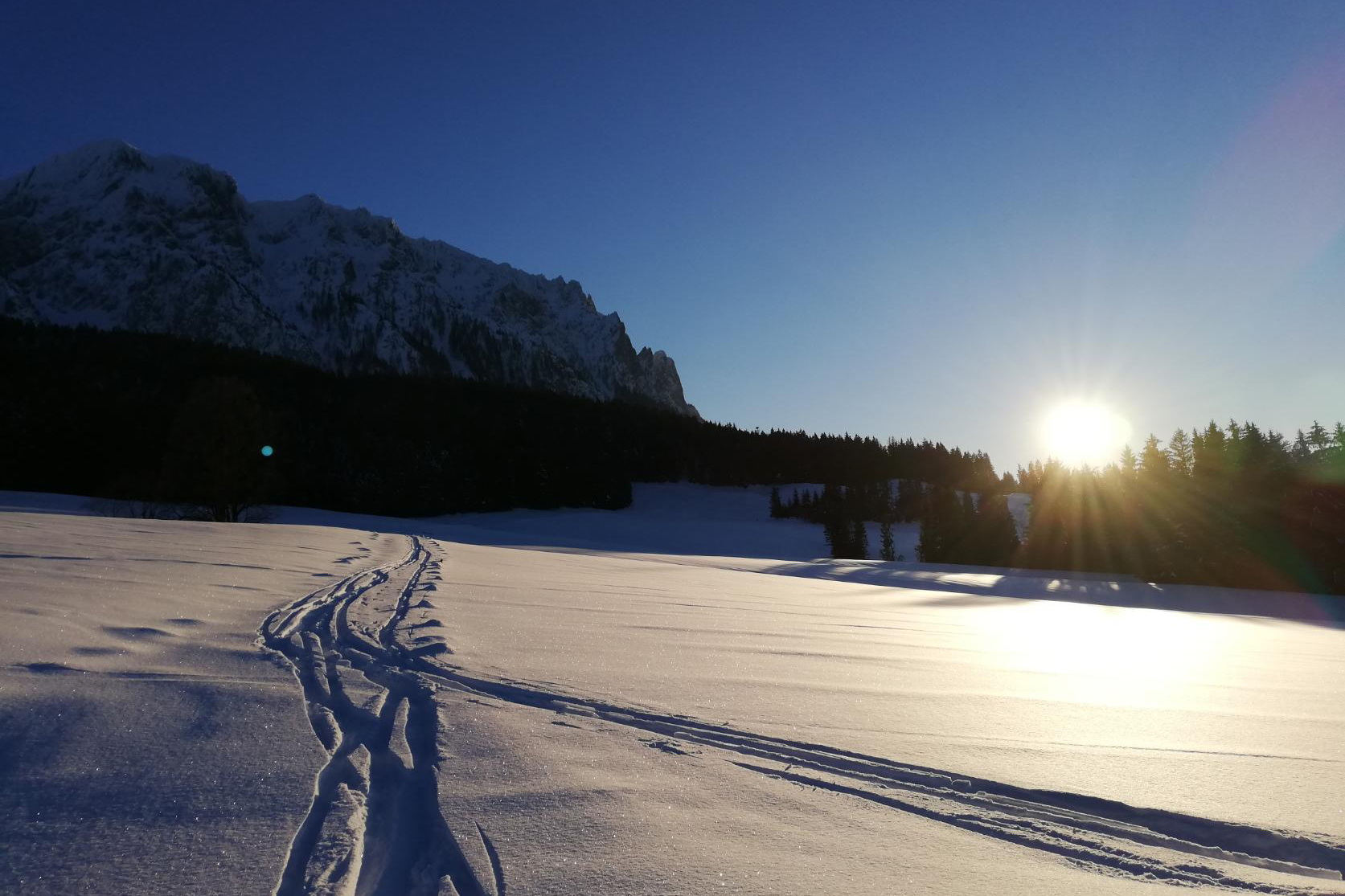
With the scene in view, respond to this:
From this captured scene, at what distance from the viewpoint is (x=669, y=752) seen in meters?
2.77

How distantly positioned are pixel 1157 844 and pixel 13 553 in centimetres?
1025

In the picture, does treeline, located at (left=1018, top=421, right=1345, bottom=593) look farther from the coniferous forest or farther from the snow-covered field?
the snow-covered field

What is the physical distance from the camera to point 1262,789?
8.24ft

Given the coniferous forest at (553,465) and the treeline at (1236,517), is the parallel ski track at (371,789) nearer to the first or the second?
the coniferous forest at (553,465)

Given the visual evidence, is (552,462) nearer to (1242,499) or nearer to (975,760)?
(1242,499)

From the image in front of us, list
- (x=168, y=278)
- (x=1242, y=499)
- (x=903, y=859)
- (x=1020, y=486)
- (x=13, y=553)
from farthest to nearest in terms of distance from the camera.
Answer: (x=168, y=278) < (x=1020, y=486) < (x=1242, y=499) < (x=13, y=553) < (x=903, y=859)

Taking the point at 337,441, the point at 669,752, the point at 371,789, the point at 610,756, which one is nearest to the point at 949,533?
the point at 669,752

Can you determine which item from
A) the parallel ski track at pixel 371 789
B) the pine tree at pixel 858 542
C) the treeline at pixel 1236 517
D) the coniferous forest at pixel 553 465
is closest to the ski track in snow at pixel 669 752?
the parallel ski track at pixel 371 789

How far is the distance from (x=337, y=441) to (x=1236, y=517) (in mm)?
60291

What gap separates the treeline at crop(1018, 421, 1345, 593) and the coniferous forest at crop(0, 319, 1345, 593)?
0.23 feet

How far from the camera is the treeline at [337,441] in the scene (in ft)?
88.2

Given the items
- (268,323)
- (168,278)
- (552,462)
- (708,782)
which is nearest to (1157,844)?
(708,782)

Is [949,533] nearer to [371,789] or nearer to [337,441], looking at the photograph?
[371,789]

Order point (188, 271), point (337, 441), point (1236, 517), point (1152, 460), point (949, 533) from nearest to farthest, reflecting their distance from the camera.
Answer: point (1236, 517), point (1152, 460), point (949, 533), point (337, 441), point (188, 271)
